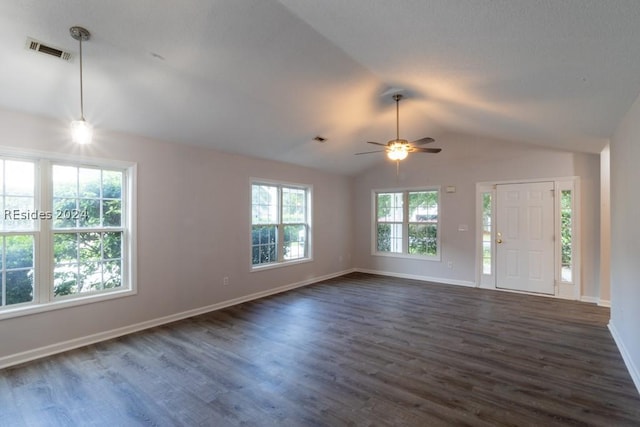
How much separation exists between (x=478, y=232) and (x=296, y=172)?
12.2 feet

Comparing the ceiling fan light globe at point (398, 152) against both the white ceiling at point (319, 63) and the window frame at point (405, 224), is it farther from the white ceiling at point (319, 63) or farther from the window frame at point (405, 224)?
the window frame at point (405, 224)

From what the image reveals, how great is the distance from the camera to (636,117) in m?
2.60

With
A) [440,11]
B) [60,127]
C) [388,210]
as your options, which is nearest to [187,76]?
[60,127]

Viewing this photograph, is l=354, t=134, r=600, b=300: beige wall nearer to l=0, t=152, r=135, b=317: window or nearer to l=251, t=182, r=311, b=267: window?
l=251, t=182, r=311, b=267: window

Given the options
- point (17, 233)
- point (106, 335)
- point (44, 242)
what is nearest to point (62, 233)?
point (44, 242)

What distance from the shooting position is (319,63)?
3113 millimetres

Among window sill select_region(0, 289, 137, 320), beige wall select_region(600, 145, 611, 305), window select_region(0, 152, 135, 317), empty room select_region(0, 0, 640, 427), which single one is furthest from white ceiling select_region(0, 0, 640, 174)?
window sill select_region(0, 289, 137, 320)

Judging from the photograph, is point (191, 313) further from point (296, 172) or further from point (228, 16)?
point (228, 16)

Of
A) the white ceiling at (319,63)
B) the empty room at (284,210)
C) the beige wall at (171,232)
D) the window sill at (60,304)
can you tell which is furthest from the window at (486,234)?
the window sill at (60,304)

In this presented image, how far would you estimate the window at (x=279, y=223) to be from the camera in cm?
558

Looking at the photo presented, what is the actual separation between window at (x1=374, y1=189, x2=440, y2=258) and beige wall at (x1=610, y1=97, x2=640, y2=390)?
10.5 feet

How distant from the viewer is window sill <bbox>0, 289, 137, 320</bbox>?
303 cm

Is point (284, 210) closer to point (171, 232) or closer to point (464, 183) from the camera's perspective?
point (171, 232)

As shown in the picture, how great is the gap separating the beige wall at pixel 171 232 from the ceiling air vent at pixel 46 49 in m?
1.04
